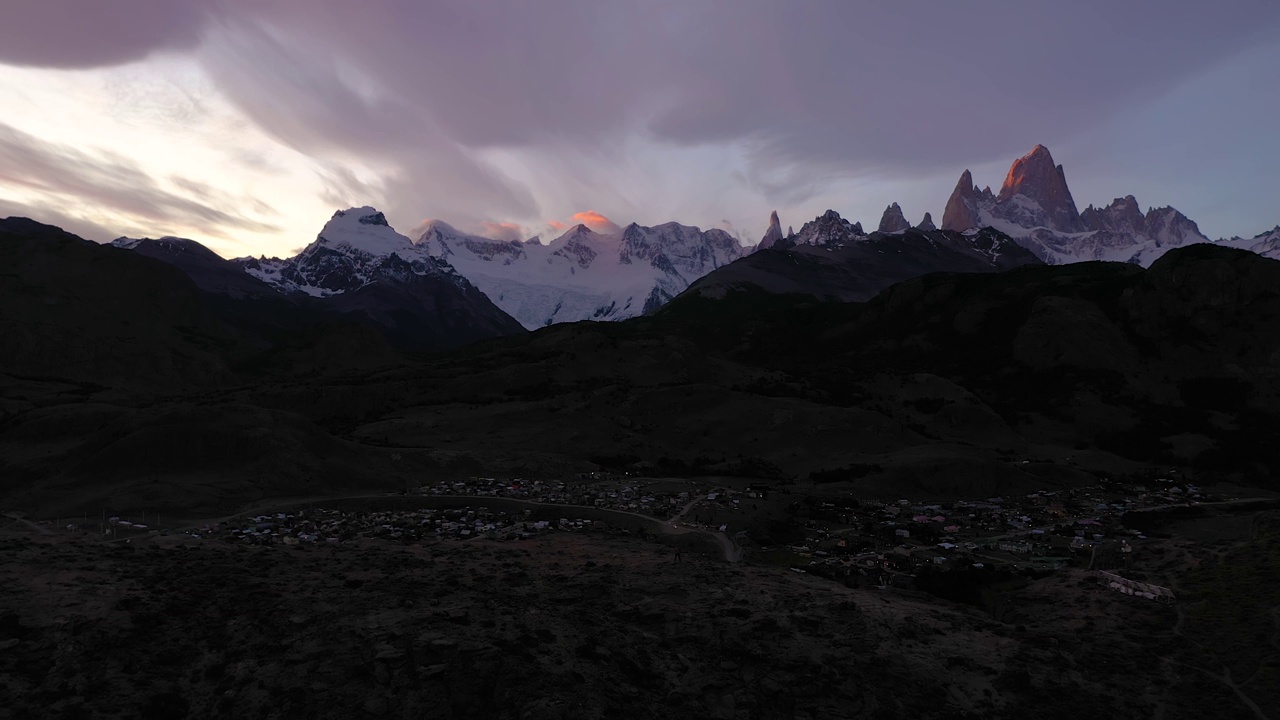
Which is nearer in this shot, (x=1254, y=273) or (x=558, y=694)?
(x=558, y=694)

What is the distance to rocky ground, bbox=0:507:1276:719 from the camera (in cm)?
2262

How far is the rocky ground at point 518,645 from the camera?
74.2 feet

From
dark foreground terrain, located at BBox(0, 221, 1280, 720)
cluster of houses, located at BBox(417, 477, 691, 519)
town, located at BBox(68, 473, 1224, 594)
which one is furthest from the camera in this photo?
cluster of houses, located at BBox(417, 477, 691, 519)

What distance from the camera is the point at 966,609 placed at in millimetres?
40781

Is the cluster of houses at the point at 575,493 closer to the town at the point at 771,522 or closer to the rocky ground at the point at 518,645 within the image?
the town at the point at 771,522

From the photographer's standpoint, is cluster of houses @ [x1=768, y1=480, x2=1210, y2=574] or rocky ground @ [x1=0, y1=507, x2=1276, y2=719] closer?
rocky ground @ [x1=0, y1=507, x2=1276, y2=719]

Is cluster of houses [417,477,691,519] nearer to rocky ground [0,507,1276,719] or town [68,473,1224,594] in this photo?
town [68,473,1224,594]

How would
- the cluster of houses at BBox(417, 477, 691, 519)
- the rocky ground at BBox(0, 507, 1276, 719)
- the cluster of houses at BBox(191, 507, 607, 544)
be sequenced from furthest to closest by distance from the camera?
the cluster of houses at BBox(417, 477, 691, 519)
the cluster of houses at BBox(191, 507, 607, 544)
the rocky ground at BBox(0, 507, 1276, 719)

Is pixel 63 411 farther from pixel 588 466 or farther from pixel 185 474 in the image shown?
pixel 588 466

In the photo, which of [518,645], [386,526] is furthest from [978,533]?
[518,645]

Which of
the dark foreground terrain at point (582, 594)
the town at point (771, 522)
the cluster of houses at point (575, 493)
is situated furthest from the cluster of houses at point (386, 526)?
the cluster of houses at point (575, 493)

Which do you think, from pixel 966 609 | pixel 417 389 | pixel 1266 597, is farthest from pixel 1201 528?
pixel 417 389

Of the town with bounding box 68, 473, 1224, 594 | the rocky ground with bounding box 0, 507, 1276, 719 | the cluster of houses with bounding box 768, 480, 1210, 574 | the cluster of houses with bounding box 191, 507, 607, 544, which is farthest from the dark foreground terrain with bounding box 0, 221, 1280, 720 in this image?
the cluster of houses with bounding box 191, 507, 607, 544

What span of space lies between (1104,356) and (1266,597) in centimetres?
14696
